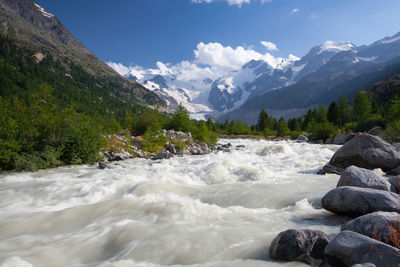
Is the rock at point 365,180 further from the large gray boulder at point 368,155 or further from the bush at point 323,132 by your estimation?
the bush at point 323,132

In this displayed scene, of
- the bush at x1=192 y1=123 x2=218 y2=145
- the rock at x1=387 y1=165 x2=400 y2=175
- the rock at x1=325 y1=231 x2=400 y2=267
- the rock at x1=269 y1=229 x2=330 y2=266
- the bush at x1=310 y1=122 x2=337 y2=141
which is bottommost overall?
the rock at x1=269 y1=229 x2=330 y2=266

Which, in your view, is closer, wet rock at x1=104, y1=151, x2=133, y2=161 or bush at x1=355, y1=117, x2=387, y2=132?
wet rock at x1=104, y1=151, x2=133, y2=161

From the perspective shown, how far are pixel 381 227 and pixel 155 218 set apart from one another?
4.77m

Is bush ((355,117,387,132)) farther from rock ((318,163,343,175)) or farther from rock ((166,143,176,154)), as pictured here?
rock ((166,143,176,154))

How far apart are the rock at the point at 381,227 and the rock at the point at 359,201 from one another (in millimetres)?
1092

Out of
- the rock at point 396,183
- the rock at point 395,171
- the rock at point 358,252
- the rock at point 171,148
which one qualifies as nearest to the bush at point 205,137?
the rock at point 171,148

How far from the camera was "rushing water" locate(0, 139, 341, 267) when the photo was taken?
432 cm

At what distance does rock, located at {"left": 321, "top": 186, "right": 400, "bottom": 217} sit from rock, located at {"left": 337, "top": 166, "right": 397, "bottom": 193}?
95 centimetres

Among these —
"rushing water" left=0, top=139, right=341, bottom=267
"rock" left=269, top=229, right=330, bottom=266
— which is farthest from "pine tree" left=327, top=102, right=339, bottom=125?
"rock" left=269, top=229, right=330, bottom=266

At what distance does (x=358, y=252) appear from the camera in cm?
309

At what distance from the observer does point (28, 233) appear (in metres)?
5.50

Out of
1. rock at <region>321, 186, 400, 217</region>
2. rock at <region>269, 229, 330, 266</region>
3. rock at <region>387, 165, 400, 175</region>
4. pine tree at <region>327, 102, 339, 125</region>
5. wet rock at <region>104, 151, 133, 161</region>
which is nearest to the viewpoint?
Result: rock at <region>269, 229, 330, 266</region>

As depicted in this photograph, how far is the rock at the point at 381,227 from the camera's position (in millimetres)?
3428

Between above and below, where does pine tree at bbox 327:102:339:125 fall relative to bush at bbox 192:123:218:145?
above
